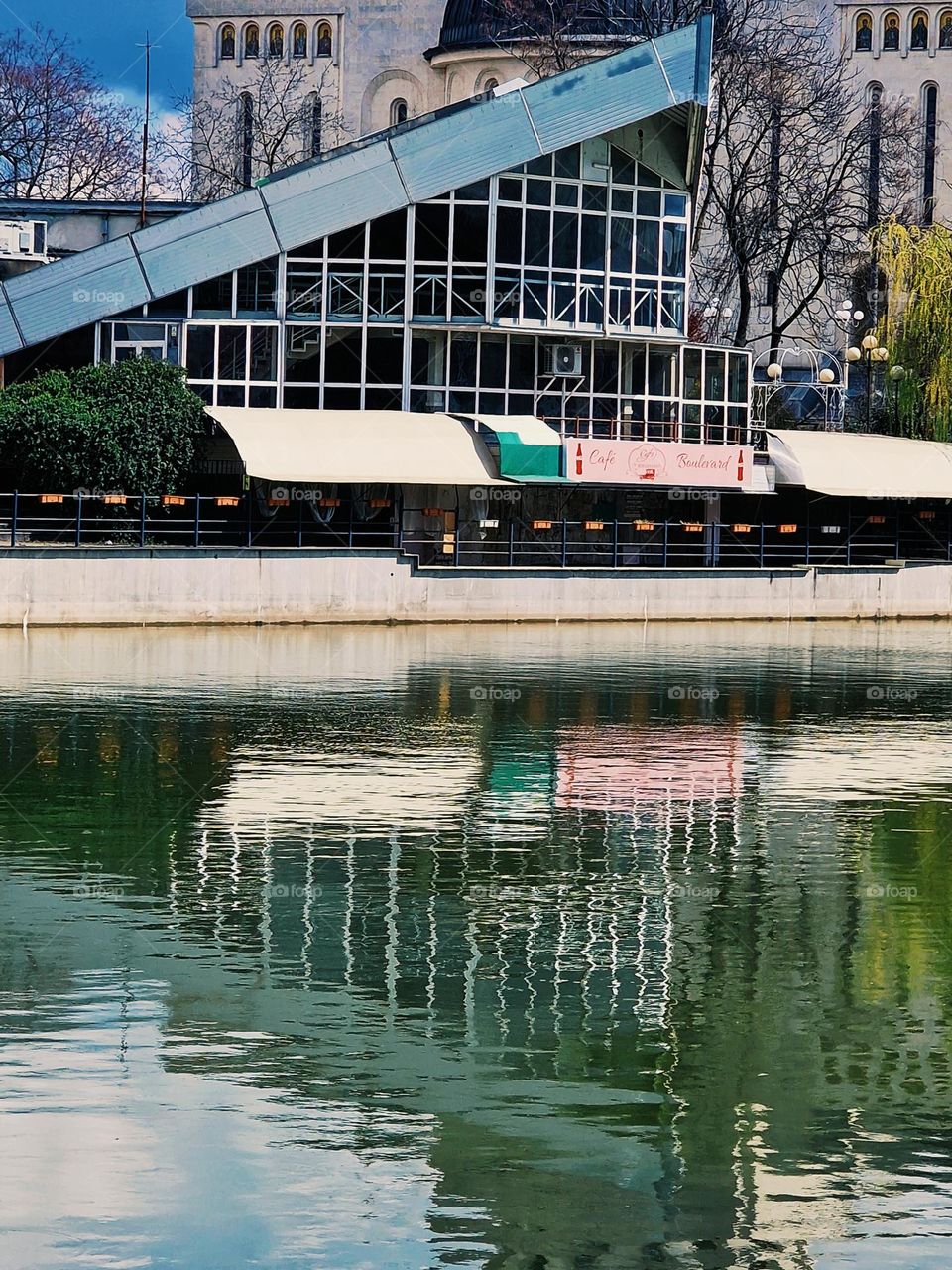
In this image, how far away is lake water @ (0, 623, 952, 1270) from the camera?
27.4ft

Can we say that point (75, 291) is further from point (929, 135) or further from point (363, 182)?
point (929, 135)

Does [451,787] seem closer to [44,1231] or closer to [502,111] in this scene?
[44,1231]

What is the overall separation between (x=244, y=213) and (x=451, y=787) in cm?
2953

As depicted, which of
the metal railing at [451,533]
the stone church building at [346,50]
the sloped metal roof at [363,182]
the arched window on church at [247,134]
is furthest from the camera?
the stone church building at [346,50]

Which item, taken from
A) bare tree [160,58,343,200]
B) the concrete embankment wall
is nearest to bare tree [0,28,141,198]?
bare tree [160,58,343,200]

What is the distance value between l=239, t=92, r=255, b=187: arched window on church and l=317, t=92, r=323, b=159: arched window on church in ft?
8.78

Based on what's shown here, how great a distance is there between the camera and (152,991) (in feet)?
38.4

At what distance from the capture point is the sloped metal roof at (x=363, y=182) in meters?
46.2

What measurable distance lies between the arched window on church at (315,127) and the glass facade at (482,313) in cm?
4299

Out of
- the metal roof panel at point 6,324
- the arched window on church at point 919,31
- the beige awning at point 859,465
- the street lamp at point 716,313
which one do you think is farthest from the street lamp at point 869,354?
the arched window on church at point 919,31

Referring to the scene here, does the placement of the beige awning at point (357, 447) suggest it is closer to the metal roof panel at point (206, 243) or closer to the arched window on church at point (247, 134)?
the metal roof panel at point (206, 243)

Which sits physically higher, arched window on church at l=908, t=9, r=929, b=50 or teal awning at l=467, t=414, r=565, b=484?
arched window on church at l=908, t=9, r=929, b=50

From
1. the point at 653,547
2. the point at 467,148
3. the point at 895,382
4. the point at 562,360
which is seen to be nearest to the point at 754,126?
the point at 895,382

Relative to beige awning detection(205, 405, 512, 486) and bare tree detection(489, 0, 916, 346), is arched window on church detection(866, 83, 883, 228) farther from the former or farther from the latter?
beige awning detection(205, 405, 512, 486)
